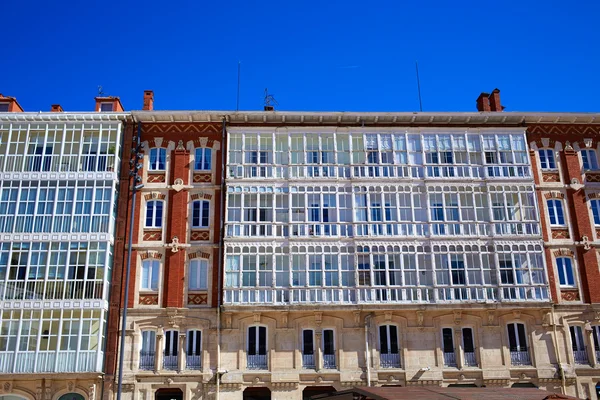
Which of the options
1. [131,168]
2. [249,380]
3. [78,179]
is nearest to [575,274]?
[249,380]

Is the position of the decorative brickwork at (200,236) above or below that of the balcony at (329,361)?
above

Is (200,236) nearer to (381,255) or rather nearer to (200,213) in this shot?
(200,213)

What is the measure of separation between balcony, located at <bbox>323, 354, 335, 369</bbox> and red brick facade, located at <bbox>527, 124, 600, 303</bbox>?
11495mm

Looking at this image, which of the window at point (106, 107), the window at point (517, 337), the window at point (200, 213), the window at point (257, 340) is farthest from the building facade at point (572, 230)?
the window at point (106, 107)

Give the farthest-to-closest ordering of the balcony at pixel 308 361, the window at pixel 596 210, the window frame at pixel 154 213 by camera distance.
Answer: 1. the window at pixel 596 210
2. the window frame at pixel 154 213
3. the balcony at pixel 308 361

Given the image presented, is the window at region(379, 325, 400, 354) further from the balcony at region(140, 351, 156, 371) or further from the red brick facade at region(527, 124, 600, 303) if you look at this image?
the balcony at region(140, 351, 156, 371)

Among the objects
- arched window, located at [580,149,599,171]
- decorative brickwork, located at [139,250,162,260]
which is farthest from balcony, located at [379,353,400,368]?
arched window, located at [580,149,599,171]

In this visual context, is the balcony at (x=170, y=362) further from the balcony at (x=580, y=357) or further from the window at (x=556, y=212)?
the window at (x=556, y=212)

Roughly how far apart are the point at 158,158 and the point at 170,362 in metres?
10.5

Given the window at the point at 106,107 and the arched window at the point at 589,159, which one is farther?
the window at the point at 106,107

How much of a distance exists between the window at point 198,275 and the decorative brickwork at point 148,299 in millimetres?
1749

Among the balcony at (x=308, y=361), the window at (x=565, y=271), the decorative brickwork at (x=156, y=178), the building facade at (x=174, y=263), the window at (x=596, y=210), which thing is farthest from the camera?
the window at (x=596, y=210)

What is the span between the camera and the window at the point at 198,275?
3122 cm

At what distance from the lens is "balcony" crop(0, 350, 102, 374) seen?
93.9 ft
